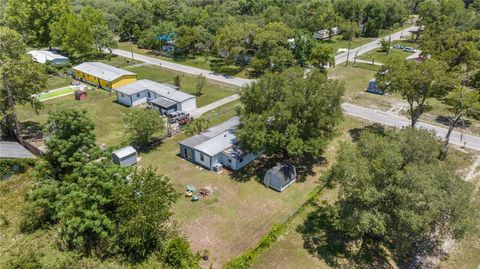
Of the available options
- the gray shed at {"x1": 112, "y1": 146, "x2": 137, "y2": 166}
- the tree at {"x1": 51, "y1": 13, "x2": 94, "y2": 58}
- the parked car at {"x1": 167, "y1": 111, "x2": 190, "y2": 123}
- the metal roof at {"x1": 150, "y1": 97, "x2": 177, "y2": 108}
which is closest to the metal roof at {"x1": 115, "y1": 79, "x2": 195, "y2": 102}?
the metal roof at {"x1": 150, "y1": 97, "x2": 177, "y2": 108}

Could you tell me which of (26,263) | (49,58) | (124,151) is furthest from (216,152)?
(49,58)

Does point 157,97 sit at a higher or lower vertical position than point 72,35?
lower

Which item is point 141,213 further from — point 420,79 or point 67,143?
point 420,79

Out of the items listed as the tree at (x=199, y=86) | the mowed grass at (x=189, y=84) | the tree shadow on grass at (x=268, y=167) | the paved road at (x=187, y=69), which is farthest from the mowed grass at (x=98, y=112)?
the paved road at (x=187, y=69)

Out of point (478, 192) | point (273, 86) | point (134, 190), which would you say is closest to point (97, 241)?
point (134, 190)

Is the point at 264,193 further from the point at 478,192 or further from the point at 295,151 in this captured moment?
the point at 478,192

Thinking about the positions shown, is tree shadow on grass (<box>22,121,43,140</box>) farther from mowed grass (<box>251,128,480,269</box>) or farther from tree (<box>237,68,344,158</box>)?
mowed grass (<box>251,128,480,269</box>)
